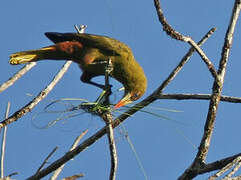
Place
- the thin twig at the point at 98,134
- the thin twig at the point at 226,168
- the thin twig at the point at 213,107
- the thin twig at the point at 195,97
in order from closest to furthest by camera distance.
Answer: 1. the thin twig at the point at 226,168
2. the thin twig at the point at 213,107
3. the thin twig at the point at 98,134
4. the thin twig at the point at 195,97

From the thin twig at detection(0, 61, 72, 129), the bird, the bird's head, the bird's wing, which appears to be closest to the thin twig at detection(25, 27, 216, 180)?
the thin twig at detection(0, 61, 72, 129)

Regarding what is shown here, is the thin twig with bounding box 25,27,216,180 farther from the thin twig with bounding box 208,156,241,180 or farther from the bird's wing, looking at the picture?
the bird's wing

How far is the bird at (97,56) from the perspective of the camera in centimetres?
678

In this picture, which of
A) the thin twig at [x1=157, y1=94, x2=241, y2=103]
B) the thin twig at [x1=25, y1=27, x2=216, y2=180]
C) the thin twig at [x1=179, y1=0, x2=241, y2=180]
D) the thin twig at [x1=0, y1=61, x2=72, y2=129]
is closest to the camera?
the thin twig at [x1=179, y1=0, x2=241, y2=180]

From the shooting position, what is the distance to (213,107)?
3.49 metres

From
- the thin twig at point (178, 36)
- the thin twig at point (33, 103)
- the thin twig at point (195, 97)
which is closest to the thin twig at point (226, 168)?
the thin twig at point (178, 36)

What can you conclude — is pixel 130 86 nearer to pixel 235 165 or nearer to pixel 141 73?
pixel 141 73

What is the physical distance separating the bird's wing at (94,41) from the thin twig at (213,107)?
11.5 feet

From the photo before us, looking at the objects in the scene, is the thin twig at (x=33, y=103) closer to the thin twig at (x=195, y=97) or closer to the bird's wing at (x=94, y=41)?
the thin twig at (x=195, y=97)

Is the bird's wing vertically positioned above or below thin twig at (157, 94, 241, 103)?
above

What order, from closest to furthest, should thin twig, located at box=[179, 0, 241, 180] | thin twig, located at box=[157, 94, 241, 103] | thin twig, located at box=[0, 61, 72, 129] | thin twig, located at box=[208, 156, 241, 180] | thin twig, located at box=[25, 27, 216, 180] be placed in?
thin twig, located at box=[208, 156, 241, 180] → thin twig, located at box=[179, 0, 241, 180] → thin twig, located at box=[25, 27, 216, 180] → thin twig, located at box=[157, 94, 241, 103] → thin twig, located at box=[0, 61, 72, 129]

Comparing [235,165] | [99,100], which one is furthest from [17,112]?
[235,165]

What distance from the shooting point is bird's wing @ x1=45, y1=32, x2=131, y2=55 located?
22.7ft

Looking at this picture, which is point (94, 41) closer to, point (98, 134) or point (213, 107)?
point (98, 134)
